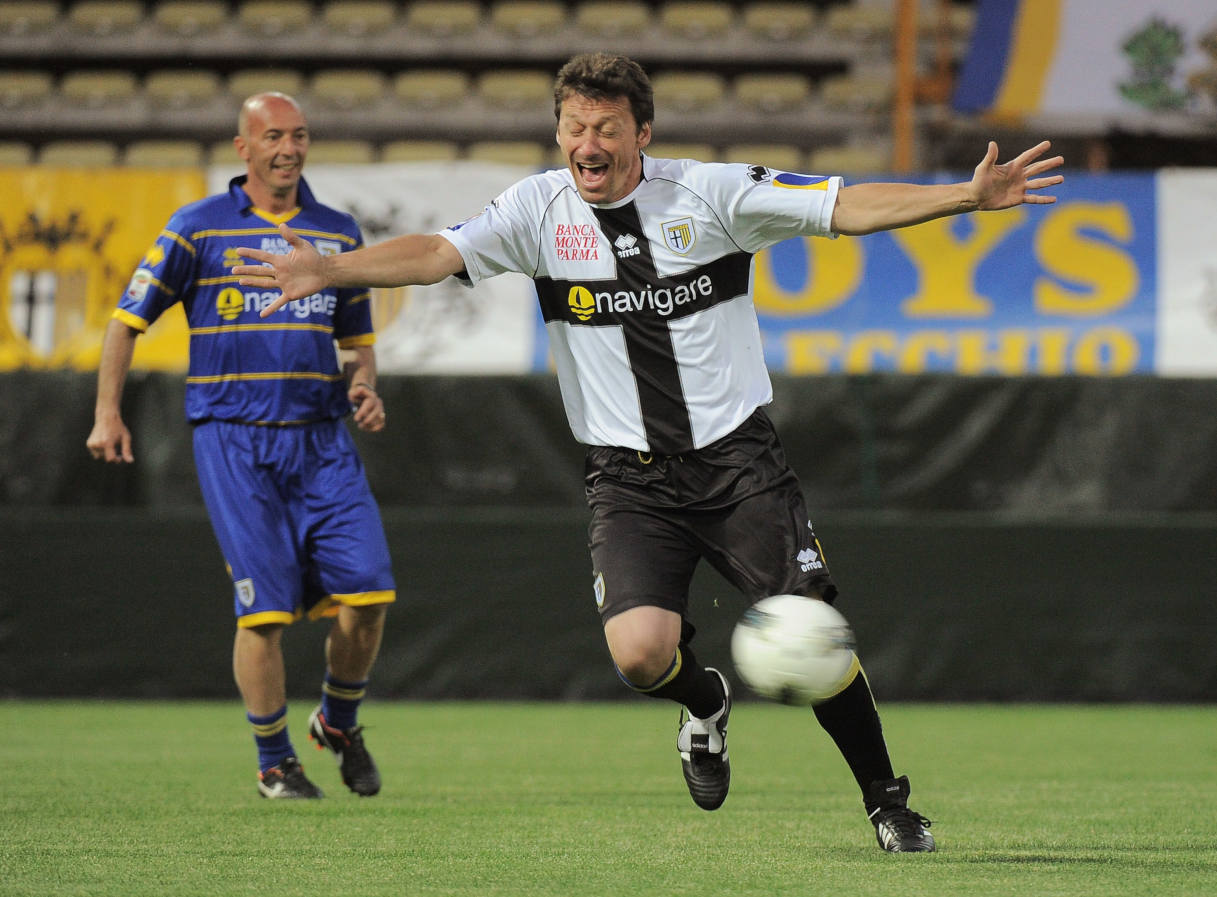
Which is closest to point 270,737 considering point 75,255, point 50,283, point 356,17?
point 50,283

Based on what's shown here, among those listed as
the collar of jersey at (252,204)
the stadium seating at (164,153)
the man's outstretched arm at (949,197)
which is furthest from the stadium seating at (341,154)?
the man's outstretched arm at (949,197)

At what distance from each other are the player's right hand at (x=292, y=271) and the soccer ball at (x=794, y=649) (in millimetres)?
1322

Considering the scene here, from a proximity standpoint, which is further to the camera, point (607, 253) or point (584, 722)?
point (584, 722)

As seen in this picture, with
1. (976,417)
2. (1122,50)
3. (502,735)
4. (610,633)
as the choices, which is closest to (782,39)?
(1122,50)

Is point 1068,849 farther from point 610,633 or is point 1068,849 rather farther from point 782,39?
point 782,39

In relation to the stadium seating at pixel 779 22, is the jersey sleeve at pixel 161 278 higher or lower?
lower

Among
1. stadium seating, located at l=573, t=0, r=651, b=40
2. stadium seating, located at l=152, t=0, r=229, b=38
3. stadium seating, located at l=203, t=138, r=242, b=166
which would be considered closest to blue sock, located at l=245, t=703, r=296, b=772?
stadium seating, located at l=203, t=138, r=242, b=166

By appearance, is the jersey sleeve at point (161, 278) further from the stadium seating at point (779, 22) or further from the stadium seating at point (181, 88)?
the stadium seating at point (779, 22)

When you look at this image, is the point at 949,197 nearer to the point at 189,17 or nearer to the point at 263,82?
the point at 263,82

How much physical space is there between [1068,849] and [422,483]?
249 inches

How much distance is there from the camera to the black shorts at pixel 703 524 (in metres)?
4.15

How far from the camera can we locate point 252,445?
17.9ft

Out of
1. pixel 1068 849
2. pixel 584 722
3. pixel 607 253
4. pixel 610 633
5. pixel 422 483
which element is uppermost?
pixel 607 253

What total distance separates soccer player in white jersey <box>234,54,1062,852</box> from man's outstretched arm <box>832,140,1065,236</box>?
119 millimetres
